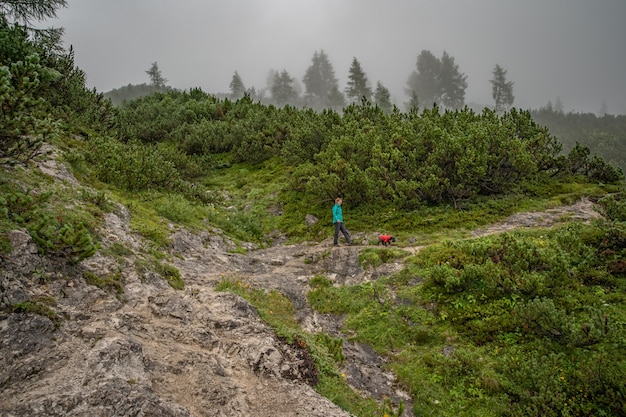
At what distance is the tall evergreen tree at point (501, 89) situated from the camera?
78188mm

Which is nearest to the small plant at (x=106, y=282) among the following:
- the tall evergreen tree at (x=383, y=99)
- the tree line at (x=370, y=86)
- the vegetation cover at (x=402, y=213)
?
the vegetation cover at (x=402, y=213)

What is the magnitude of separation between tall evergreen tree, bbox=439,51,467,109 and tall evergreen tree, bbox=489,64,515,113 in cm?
689

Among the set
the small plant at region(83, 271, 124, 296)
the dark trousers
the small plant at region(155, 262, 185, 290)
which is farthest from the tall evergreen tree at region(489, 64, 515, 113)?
the small plant at region(83, 271, 124, 296)

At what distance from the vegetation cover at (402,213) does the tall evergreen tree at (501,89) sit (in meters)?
69.1

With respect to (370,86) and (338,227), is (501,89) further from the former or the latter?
(338,227)

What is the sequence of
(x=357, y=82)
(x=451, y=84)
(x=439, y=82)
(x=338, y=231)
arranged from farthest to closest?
(x=439, y=82)
(x=451, y=84)
(x=357, y=82)
(x=338, y=231)

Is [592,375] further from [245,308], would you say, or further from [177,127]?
[177,127]

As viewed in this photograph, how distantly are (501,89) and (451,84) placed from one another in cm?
1075

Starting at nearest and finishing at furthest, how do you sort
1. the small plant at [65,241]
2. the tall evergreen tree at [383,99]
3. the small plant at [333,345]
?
1. the small plant at [65,241]
2. the small plant at [333,345]
3. the tall evergreen tree at [383,99]

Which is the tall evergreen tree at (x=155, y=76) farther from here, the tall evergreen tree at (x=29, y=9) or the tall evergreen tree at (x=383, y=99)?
the tall evergreen tree at (x=29, y=9)

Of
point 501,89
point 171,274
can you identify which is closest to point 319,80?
point 501,89

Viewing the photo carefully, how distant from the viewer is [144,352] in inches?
236

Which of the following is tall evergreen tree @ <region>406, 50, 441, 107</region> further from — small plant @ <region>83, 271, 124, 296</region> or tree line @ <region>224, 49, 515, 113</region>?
small plant @ <region>83, 271, 124, 296</region>

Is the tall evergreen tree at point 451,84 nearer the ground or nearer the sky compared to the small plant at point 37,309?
nearer the sky
